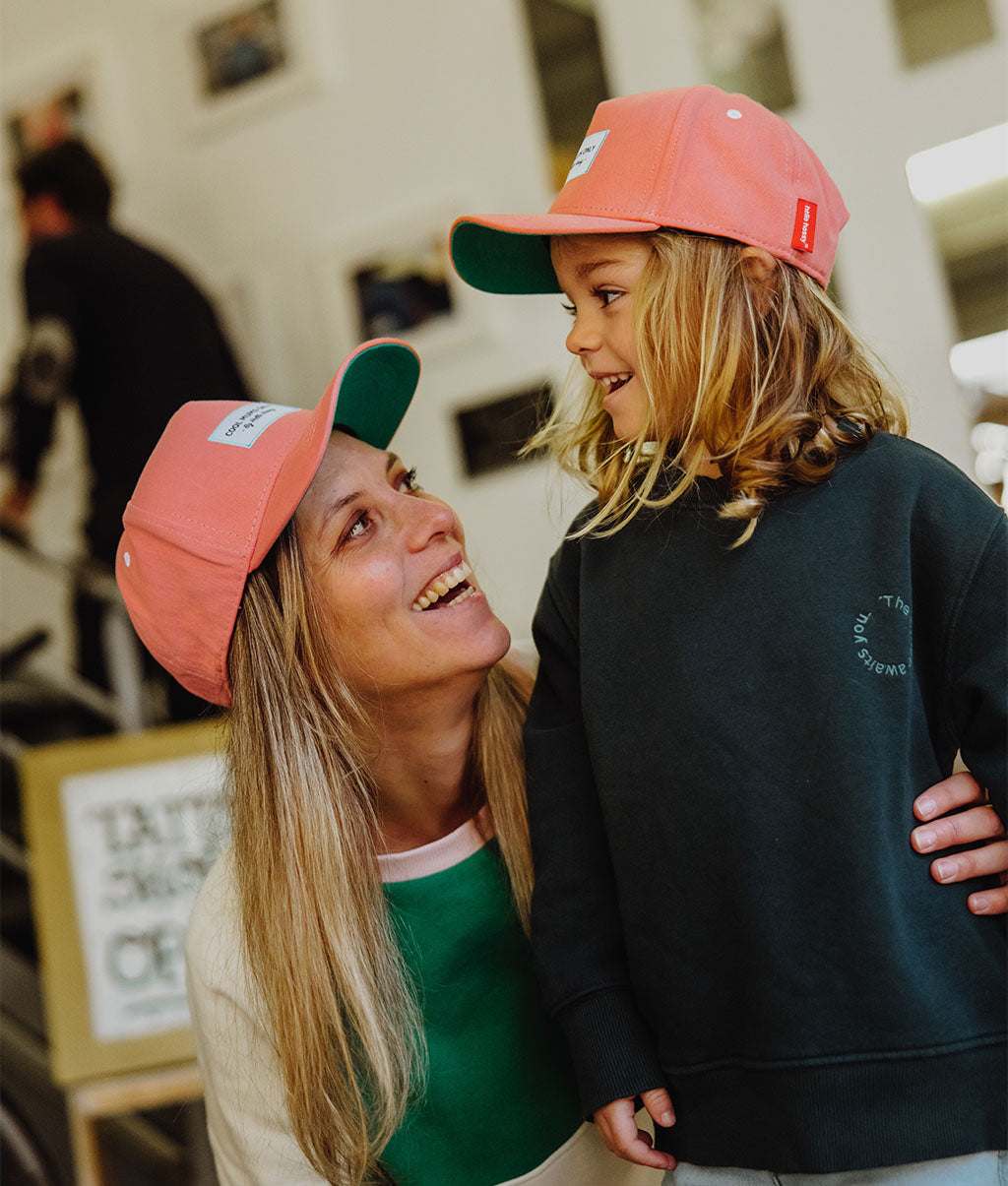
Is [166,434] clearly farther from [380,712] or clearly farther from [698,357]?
[698,357]

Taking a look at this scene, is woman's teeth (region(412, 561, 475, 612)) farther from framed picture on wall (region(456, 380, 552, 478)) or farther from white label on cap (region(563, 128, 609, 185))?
framed picture on wall (region(456, 380, 552, 478))

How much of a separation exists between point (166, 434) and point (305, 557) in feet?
0.66

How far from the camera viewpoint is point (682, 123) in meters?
1.05

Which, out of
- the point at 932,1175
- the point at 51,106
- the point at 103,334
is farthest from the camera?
the point at 51,106

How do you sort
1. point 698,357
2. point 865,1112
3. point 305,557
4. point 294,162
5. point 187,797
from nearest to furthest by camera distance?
point 865,1112, point 698,357, point 305,557, point 187,797, point 294,162

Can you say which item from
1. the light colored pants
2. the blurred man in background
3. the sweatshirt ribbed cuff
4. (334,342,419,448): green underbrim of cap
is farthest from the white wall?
the light colored pants

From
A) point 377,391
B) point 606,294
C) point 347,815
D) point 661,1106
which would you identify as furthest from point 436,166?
point 661,1106

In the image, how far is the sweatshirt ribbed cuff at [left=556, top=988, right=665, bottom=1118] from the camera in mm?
997

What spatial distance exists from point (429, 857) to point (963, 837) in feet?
1.70

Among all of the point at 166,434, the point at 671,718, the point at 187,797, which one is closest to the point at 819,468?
the point at 671,718

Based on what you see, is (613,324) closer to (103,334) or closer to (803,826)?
(803,826)

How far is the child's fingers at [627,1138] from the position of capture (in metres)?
1.00

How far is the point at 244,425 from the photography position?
115 cm

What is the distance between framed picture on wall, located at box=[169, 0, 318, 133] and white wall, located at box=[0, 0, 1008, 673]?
0.02 meters
